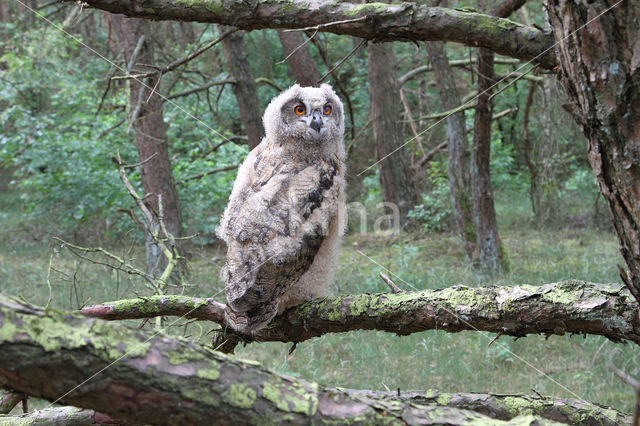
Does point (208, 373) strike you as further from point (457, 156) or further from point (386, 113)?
point (386, 113)

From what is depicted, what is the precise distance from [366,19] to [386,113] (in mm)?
7231

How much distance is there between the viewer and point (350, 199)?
40.1 feet

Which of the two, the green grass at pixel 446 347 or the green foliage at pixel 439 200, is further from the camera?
the green foliage at pixel 439 200

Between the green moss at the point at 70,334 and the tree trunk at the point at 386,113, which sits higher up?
Answer: the tree trunk at the point at 386,113

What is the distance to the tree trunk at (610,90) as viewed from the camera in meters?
1.42

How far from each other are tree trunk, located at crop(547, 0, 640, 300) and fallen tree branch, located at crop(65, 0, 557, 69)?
1.51 m

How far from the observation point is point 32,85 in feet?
43.7

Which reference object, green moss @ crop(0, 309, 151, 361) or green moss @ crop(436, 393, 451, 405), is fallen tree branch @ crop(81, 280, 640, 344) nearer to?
green moss @ crop(436, 393, 451, 405)

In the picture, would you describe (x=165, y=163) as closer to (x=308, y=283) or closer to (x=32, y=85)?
(x=308, y=283)

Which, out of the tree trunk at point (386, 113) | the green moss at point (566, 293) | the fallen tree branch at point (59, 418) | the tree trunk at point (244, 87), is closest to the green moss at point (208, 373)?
the fallen tree branch at point (59, 418)

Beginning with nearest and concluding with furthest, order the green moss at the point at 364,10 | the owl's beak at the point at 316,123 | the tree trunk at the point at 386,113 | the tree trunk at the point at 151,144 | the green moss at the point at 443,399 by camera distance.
Answer: the green moss at the point at 443,399 < the green moss at the point at 364,10 < the owl's beak at the point at 316,123 < the tree trunk at the point at 151,144 < the tree trunk at the point at 386,113

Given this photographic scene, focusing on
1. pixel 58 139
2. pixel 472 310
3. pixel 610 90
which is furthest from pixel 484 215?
pixel 58 139

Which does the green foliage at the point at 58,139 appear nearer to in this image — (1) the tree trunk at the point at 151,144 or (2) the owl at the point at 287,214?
(1) the tree trunk at the point at 151,144

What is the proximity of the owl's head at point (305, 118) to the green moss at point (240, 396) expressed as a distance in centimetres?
252
